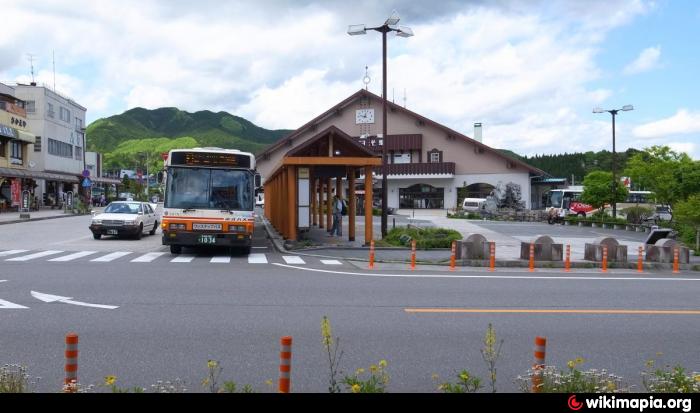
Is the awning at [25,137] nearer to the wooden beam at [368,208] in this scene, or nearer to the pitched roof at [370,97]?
the pitched roof at [370,97]

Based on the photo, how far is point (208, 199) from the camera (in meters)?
18.2

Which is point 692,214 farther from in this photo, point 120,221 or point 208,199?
point 120,221

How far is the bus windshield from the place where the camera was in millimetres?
→ 18172

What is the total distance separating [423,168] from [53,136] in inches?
1440

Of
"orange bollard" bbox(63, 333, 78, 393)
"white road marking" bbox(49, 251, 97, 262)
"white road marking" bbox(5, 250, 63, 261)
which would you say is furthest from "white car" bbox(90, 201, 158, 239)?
"orange bollard" bbox(63, 333, 78, 393)

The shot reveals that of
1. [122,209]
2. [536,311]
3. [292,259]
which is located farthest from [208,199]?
[536,311]

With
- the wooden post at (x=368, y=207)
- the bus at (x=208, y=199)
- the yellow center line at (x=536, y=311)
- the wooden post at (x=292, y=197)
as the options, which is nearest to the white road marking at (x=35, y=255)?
the bus at (x=208, y=199)

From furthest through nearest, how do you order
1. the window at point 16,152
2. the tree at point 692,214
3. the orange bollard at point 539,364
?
1. the window at point 16,152
2. the tree at point 692,214
3. the orange bollard at point 539,364

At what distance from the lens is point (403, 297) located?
1151 centimetres

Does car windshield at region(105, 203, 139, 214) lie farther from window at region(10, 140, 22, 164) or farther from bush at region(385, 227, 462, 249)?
window at region(10, 140, 22, 164)

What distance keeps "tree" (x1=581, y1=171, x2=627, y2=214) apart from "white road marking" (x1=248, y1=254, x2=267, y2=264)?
102ft

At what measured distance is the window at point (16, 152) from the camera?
49.9m

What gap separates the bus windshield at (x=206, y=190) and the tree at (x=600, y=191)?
3212cm
